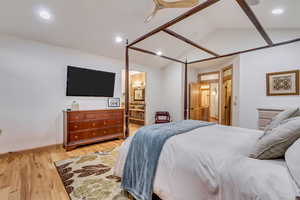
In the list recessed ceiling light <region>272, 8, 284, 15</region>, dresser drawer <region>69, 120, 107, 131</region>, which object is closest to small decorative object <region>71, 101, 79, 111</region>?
dresser drawer <region>69, 120, 107, 131</region>

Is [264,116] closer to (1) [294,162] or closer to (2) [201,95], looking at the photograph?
(2) [201,95]

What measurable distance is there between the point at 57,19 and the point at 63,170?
2748mm

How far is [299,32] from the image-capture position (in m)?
3.01

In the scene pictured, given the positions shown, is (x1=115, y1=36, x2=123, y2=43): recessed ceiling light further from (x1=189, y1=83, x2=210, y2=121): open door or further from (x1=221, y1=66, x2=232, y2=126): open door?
(x1=221, y1=66, x2=232, y2=126): open door

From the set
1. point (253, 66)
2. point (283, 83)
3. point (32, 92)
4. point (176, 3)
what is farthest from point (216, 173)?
point (32, 92)

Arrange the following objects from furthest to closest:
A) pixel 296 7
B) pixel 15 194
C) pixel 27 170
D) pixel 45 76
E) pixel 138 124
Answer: pixel 138 124 → pixel 45 76 → pixel 296 7 → pixel 27 170 → pixel 15 194

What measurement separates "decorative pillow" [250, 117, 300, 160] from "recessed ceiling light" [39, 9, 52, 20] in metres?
3.62

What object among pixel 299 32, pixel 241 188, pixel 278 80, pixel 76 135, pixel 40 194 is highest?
pixel 299 32

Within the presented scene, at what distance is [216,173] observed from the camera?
1032mm

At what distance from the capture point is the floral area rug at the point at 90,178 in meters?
1.73

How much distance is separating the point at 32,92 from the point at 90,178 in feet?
7.77

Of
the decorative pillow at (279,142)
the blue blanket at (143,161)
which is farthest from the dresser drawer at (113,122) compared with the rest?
the decorative pillow at (279,142)

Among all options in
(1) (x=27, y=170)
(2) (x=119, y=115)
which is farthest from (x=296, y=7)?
(1) (x=27, y=170)

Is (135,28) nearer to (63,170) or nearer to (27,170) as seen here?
(63,170)
